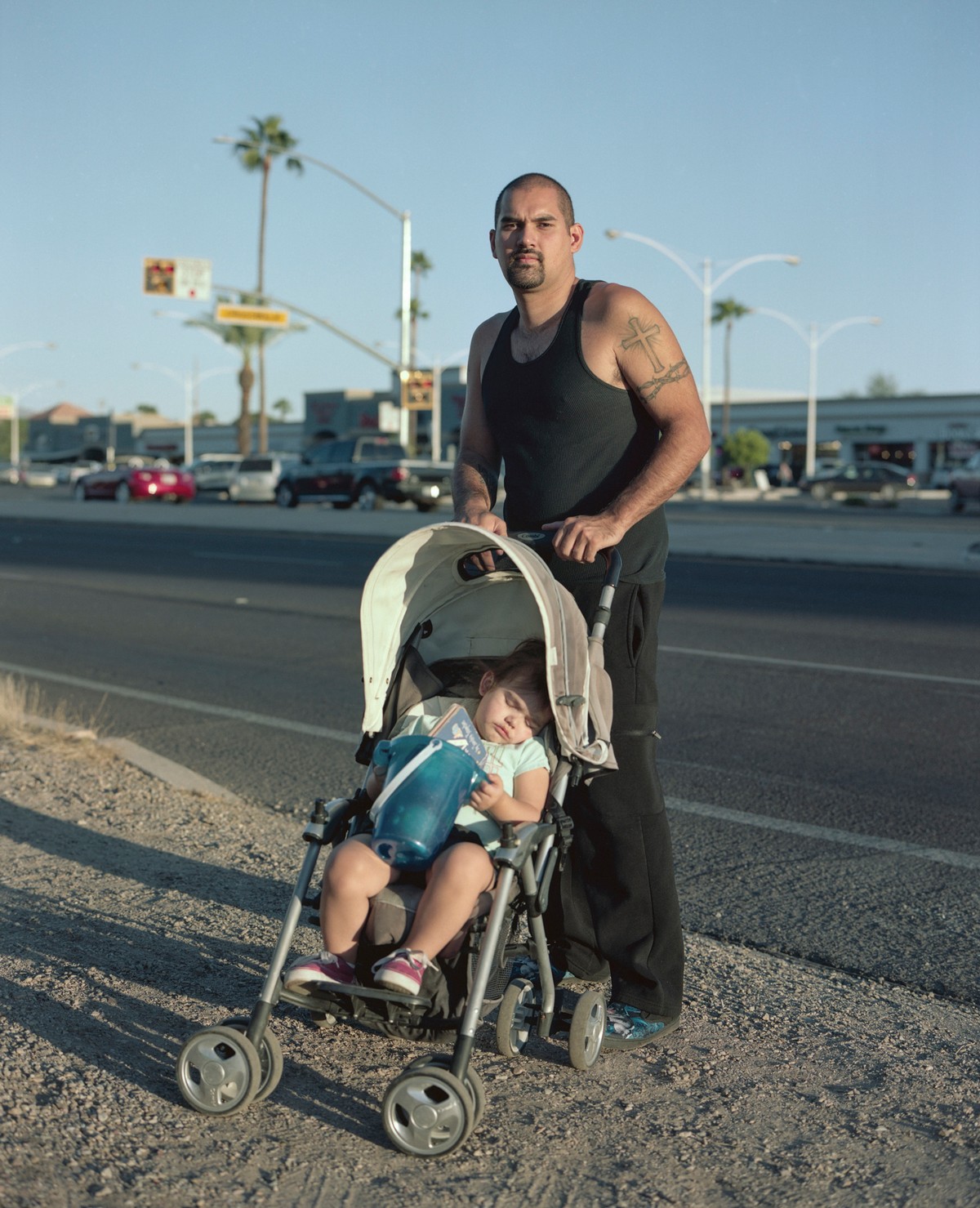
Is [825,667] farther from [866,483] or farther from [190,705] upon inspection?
[866,483]

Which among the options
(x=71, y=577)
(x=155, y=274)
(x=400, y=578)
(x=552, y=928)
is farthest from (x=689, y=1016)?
(x=155, y=274)

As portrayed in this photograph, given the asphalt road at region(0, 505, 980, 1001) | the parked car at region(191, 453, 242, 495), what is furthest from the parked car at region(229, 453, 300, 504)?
the asphalt road at region(0, 505, 980, 1001)

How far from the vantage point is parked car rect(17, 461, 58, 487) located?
72125 millimetres

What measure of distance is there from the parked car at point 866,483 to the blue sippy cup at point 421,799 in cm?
4703

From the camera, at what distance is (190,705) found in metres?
8.38

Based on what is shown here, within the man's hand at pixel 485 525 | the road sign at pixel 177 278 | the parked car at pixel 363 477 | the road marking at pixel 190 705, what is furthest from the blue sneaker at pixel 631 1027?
the road sign at pixel 177 278

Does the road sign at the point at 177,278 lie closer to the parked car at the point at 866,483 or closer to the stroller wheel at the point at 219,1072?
the parked car at the point at 866,483

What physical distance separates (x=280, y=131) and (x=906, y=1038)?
58.6 m

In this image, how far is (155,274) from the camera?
117 ft

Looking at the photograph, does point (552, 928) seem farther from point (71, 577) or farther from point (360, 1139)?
point (71, 577)

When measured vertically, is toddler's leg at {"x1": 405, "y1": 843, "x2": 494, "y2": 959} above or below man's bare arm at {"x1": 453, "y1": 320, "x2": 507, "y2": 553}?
below

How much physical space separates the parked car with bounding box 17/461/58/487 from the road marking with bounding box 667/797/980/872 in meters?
70.2

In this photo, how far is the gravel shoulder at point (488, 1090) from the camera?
272cm

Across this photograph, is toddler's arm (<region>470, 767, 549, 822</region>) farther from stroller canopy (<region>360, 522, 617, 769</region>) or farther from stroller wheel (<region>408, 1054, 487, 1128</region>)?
stroller wheel (<region>408, 1054, 487, 1128</region>)
